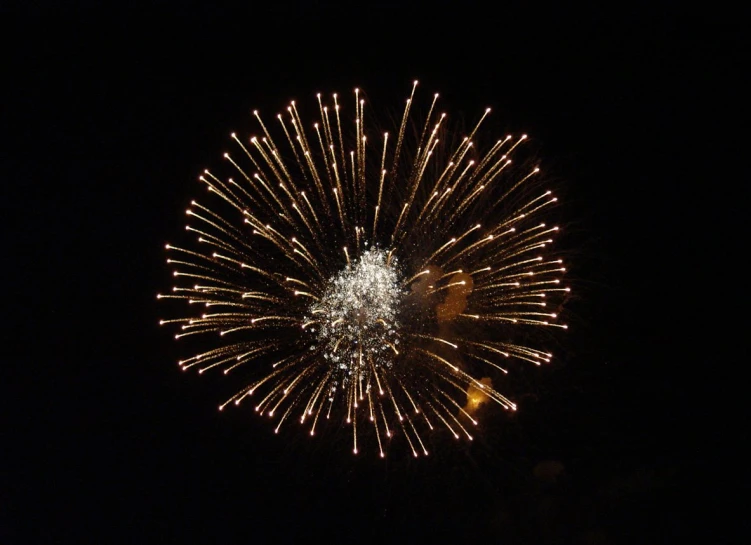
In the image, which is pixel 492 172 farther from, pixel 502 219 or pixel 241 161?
pixel 241 161

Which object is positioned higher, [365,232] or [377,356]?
[365,232]

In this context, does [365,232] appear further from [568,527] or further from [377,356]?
[568,527]

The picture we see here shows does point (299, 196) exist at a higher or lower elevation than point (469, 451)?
higher

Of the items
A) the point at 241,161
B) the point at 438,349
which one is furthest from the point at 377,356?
the point at 241,161

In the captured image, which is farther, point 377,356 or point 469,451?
point 469,451

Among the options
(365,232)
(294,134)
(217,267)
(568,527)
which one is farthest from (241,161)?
(568,527)

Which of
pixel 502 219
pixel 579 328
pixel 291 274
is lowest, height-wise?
pixel 579 328
